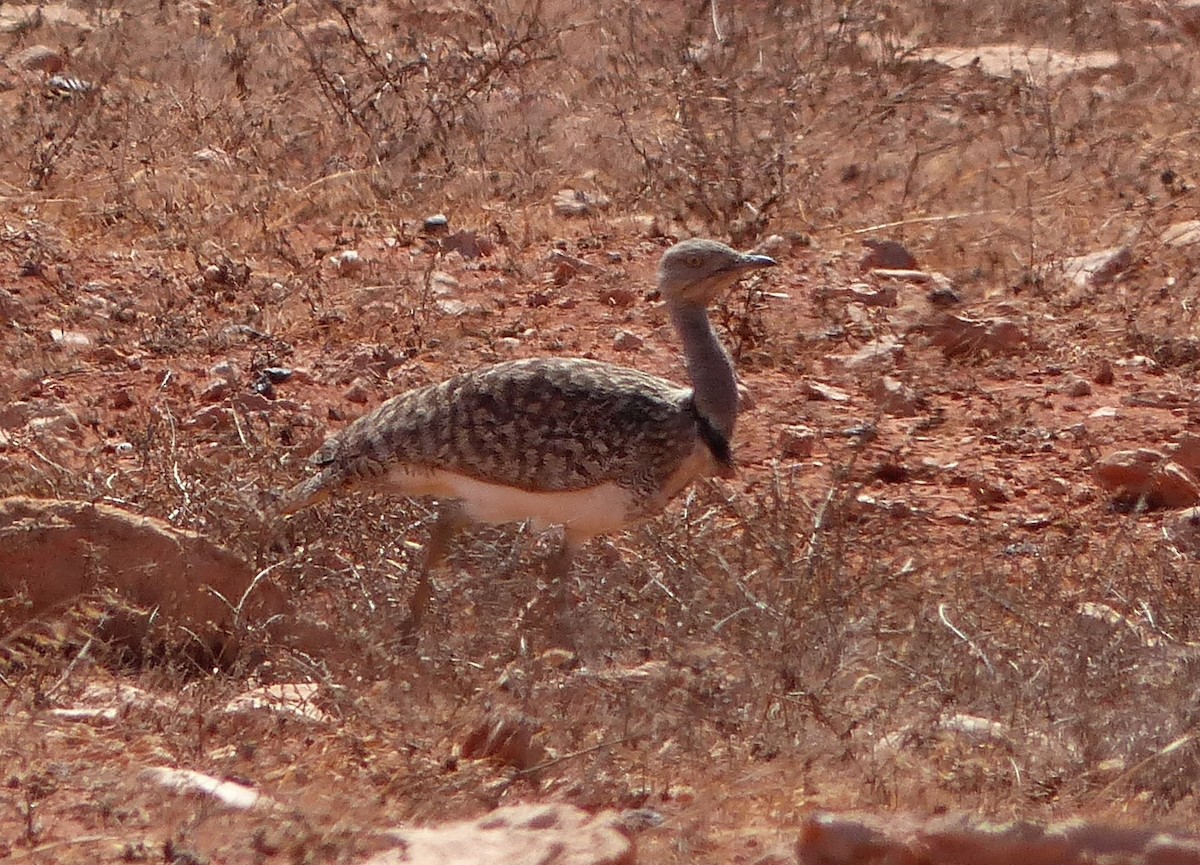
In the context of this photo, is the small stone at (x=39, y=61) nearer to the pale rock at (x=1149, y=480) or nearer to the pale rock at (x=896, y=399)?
the pale rock at (x=896, y=399)

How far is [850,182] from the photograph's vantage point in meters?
8.71

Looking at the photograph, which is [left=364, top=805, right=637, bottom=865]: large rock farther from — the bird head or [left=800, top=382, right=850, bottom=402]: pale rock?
[left=800, top=382, right=850, bottom=402]: pale rock

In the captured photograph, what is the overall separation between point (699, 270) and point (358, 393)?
154 centimetres

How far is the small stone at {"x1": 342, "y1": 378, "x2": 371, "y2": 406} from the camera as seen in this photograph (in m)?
6.79

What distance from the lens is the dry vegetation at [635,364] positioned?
3.95m

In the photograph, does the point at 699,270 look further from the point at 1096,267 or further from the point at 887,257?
the point at 1096,267

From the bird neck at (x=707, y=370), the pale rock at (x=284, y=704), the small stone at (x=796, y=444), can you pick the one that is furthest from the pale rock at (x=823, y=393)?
the pale rock at (x=284, y=704)

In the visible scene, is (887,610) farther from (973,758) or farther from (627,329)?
(627,329)

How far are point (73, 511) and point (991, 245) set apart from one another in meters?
4.31

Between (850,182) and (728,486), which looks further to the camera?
(850,182)

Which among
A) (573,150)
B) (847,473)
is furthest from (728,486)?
(573,150)

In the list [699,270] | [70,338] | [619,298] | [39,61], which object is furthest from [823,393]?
[39,61]

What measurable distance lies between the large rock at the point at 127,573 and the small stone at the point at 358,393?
176cm

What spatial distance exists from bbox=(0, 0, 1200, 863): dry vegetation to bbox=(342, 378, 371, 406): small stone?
6 centimetres
